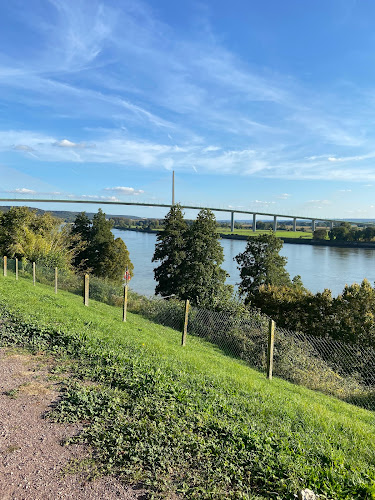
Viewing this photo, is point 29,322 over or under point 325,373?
over

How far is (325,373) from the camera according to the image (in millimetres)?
8508

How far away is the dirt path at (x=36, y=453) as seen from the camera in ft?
8.25

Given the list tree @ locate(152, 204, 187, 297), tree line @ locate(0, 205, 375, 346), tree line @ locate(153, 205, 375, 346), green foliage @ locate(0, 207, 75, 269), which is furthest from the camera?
tree @ locate(152, 204, 187, 297)

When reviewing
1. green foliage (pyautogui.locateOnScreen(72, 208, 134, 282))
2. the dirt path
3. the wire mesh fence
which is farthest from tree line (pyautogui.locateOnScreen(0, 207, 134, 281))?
the dirt path

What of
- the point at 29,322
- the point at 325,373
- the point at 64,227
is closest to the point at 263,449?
the point at 29,322

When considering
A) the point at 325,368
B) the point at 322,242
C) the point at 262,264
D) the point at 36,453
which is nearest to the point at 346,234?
the point at 322,242

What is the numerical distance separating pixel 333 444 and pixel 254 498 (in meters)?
1.56

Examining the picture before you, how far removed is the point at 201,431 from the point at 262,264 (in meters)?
24.8

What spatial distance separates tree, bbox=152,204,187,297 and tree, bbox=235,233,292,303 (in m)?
4.92

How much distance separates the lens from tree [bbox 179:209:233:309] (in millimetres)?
25141

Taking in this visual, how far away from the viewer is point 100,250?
4031 cm

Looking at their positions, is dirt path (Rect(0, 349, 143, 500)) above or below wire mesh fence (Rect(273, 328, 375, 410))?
above

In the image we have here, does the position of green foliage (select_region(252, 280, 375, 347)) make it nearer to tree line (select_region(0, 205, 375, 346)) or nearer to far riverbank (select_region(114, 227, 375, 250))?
tree line (select_region(0, 205, 375, 346))

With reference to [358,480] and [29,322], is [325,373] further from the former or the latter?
[29,322]
